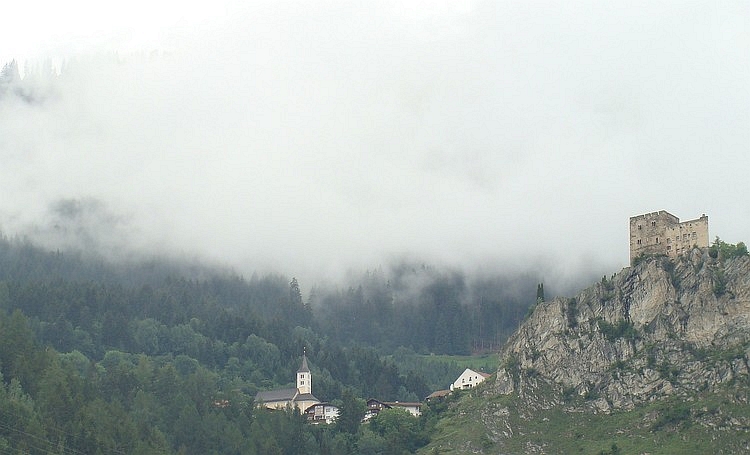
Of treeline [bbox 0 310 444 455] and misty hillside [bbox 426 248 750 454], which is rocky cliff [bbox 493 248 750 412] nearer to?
misty hillside [bbox 426 248 750 454]

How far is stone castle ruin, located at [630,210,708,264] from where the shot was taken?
7515 inches

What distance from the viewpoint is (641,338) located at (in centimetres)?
18562

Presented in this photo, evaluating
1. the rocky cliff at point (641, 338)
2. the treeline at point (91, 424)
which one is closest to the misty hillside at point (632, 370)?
the rocky cliff at point (641, 338)

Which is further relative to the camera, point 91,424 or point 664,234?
point 664,234

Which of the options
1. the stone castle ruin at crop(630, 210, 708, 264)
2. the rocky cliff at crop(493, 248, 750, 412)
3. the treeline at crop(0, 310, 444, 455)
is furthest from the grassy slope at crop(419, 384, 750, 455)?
the stone castle ruin at crop(630, 210, 708, 264)

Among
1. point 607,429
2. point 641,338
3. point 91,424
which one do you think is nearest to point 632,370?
point 641,338

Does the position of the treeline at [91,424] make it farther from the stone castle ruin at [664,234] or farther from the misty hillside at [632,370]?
the stone castle ruin at [664,234]

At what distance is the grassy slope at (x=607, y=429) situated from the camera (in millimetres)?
166250

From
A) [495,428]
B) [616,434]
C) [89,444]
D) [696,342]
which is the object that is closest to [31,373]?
[89,444]

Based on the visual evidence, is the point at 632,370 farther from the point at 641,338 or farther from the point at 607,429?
the point at 607,429

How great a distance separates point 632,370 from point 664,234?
22.6m

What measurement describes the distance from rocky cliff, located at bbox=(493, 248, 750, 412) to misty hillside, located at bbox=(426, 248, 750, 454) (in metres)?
0.16

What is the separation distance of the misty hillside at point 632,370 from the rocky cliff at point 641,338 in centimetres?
16

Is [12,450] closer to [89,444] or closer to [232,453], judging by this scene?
[89,444]
